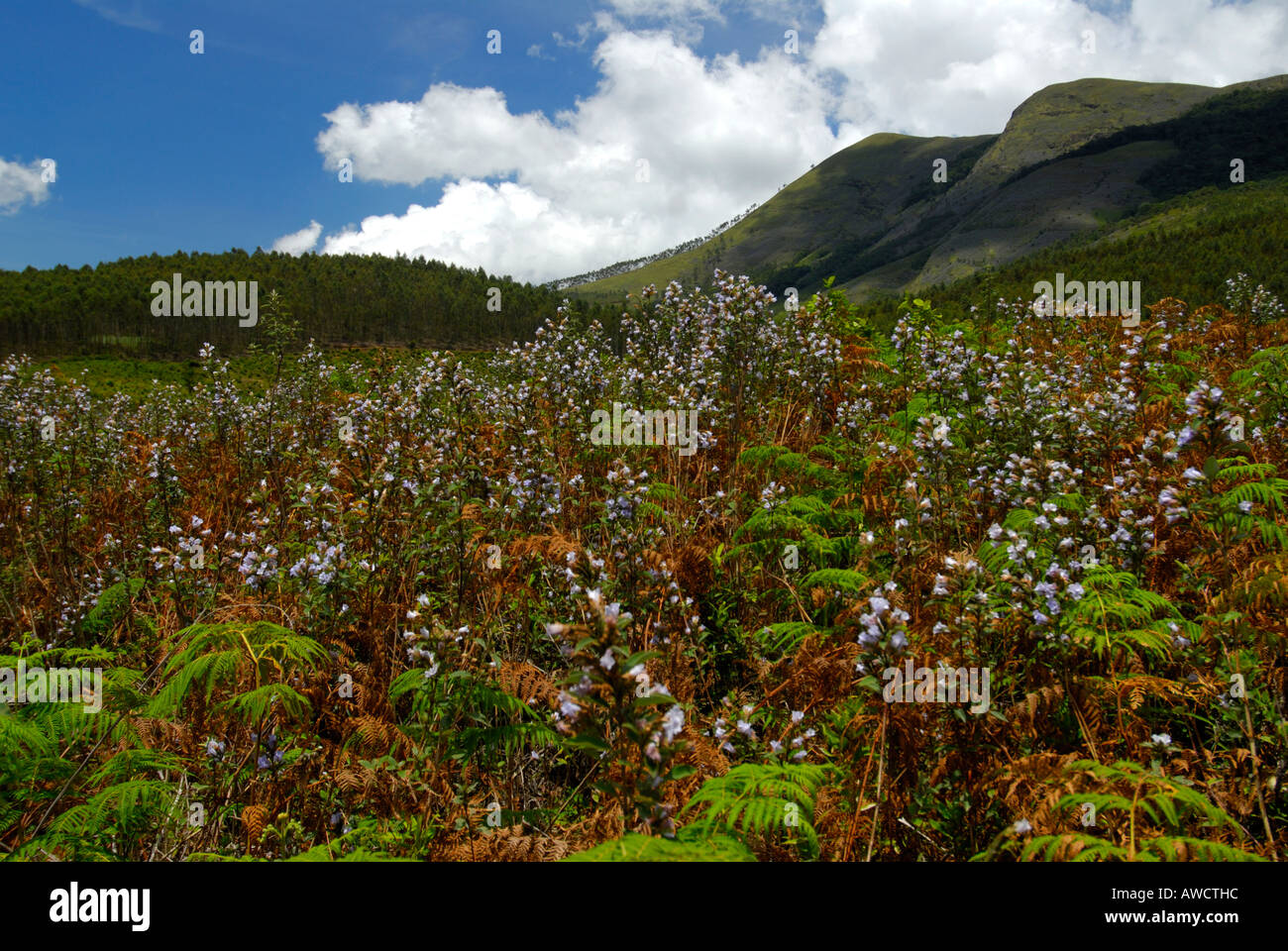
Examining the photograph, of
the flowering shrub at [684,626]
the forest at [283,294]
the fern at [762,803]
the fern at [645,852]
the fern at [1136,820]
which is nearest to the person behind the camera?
the fern at [645,852]

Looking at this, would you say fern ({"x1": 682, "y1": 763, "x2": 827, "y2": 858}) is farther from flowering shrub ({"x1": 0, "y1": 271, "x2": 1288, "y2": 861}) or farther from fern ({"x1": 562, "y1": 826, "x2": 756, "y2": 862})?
fern ({"x1": 562, "y1": 826, "x2": 756, "y2": 862})

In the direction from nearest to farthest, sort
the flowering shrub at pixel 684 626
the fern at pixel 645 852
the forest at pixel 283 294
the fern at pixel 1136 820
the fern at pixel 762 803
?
1. the fern at pixel 645 852
2. the fern at pixel 1136 820
3. the fern at pixel 762 803
4. the flowering shrub at pixel 684 626
5. the forest at pixel 283 294

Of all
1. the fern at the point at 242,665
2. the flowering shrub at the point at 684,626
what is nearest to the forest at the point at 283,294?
the flowering shrub at the point at 684,626

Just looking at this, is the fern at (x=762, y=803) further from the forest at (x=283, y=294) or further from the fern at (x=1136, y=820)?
the forest at (x=283, y=294)

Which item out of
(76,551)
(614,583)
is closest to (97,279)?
(76,551)

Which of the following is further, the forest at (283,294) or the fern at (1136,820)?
the forest at (283,294)

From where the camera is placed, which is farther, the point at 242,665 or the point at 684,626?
the point at 684,626

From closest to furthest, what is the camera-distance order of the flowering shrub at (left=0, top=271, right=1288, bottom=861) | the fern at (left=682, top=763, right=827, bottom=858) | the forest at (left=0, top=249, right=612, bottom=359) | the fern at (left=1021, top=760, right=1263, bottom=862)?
the fern at (left=1021, top=760, right=1263, bottom=862), the fern at (left=682, top=763, right=827, bottom=858), the flowering shrub at (left=0, top=271, right=1288, bottom=861), the forest at (left=0, top=249, right=612, bottom=359)

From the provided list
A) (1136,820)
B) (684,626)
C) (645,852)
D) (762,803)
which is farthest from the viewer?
(684,626)

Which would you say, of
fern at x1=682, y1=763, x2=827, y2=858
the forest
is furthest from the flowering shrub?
the forest

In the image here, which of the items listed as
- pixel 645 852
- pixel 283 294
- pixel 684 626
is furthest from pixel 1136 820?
pixel 283 294

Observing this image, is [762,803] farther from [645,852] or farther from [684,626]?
[684,626]

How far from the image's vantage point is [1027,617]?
329cm

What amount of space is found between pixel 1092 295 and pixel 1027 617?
38.3ft
